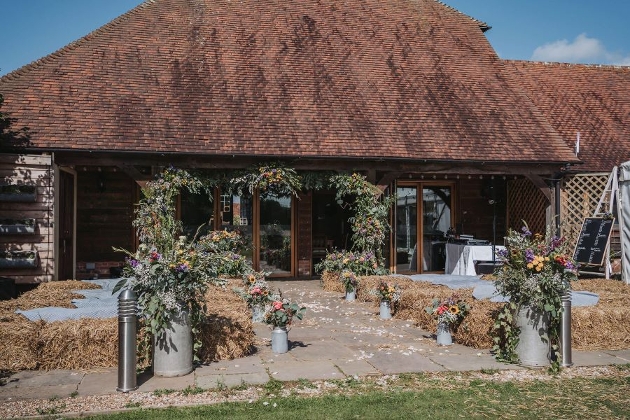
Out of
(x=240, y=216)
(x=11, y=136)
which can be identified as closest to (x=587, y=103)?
(x=240, y=216)

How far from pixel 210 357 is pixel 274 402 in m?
1.53

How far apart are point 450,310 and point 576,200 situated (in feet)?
25.8

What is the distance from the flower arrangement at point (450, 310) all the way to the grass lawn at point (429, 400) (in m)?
1.31

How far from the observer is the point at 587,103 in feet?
53.4

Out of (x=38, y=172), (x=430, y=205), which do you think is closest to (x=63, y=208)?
(x=38, y=172)

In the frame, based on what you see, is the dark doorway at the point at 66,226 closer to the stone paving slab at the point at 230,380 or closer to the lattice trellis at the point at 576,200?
the stone paving slab at the point at 230,380

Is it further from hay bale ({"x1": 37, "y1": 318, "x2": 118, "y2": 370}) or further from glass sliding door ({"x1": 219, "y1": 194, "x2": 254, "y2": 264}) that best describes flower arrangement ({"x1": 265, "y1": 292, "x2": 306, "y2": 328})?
glass sliding door ({"x1": 219, "y1": 194, "x2": 254, "y2": 264})

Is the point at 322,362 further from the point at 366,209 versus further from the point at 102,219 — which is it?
the point at 102,219

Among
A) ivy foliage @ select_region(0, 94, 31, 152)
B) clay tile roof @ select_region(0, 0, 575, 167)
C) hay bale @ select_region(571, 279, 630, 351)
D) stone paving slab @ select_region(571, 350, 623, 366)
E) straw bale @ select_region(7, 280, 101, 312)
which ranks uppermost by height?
clay tile roof @ select_region(0, 0, 575, 167)

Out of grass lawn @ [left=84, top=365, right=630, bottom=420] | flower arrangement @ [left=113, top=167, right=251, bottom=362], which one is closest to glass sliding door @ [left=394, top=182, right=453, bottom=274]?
grass lawn @ [left=84, top=365, right=630, bottom=420]

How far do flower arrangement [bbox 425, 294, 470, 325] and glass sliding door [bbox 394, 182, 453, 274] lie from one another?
7494 millimetres

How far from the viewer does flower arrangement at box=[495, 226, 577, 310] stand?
5984 millimetres

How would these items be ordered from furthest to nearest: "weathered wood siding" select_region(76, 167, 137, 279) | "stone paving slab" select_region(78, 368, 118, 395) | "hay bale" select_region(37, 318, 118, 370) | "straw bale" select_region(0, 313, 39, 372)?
"weathered wood siding" select_region(76, 167, 137, 279) < "hay bale" select_region(37, 318, 118, 370) < "straw bale" select_region(0, 313, 39, 372) < "stone paving slab" select_region(78, 368, 118, 395)

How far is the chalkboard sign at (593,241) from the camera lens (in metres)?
11.6
